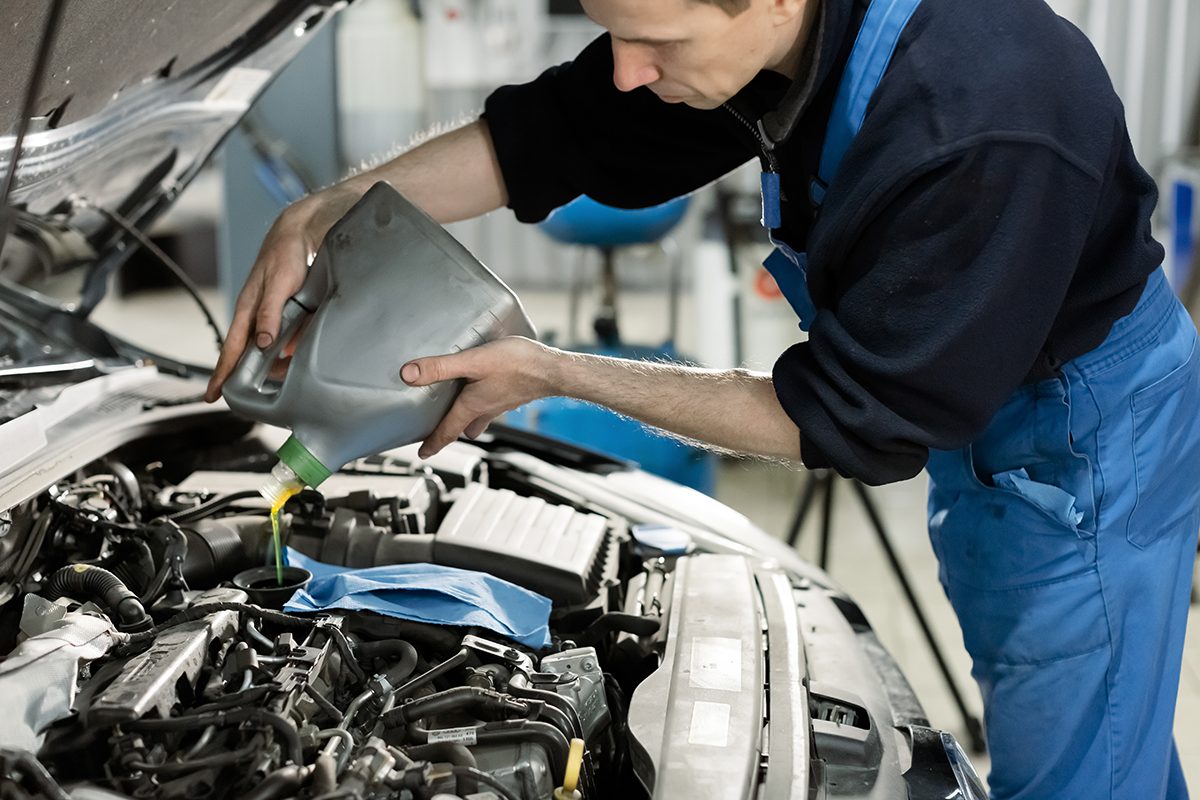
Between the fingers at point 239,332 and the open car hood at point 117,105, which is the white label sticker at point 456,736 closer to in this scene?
the fingers at point 239,332

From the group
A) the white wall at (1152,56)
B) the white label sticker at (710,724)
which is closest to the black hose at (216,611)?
the white label sticker at (710,724)

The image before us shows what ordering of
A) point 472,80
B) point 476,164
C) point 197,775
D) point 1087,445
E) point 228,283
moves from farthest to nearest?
point 472,80
point 228,283
point 476,164
point 1087,445
point 197,775

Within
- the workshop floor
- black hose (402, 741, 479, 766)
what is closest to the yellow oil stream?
black hose (402, 741, 479, 766)

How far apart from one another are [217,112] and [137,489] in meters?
0.67

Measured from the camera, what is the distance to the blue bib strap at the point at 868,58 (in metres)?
1.30

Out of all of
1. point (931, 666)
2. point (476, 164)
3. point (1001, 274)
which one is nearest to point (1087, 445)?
point (1001, 274)

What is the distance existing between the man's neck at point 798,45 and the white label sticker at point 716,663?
0.67 metres

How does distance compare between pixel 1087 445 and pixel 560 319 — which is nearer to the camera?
pixel 1087 445

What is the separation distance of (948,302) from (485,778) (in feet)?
2.11

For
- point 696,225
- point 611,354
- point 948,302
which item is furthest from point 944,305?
point 696,225

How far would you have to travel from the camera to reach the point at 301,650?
130cm

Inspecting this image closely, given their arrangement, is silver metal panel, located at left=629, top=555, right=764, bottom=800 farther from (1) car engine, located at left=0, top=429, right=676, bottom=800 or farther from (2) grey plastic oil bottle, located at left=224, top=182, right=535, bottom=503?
(2) grey plastic oil bottle, located at left=224, top=182, right=535, bottom=503

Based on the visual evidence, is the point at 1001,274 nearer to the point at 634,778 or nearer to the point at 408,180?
the point at 634,778

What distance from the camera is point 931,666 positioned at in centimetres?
313
